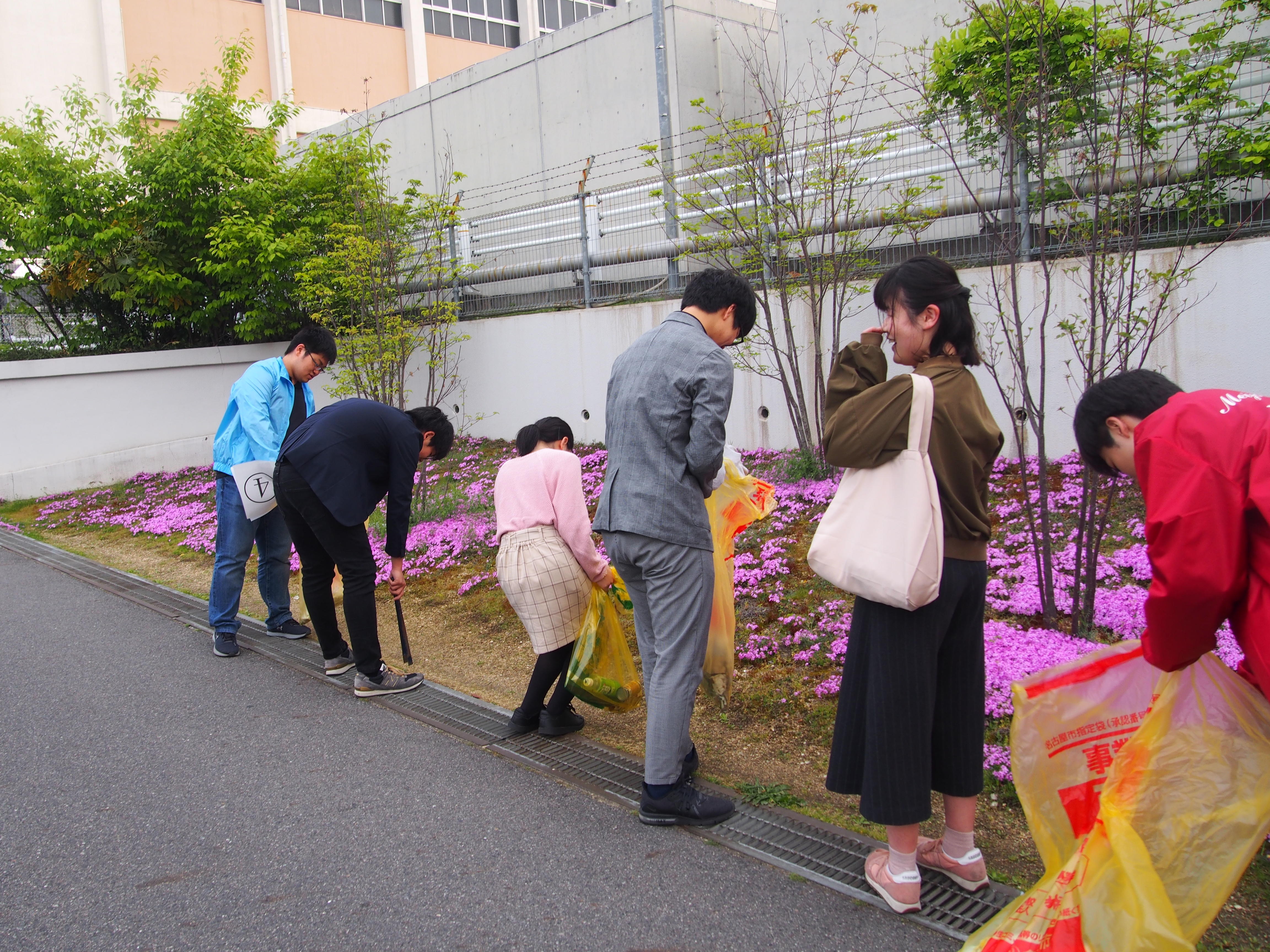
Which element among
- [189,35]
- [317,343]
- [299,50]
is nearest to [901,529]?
[317,343]

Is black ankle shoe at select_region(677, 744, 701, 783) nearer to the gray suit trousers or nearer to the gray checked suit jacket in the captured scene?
the gray suit trousers

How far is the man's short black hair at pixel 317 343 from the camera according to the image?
5.38 m

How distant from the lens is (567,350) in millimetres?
10398

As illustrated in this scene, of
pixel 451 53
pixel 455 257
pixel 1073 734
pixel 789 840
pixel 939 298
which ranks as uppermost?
pixel 451 53

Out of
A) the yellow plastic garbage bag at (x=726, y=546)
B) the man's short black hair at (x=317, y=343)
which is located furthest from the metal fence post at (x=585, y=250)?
the yellow plastic garbage bag at (x=726, y=546)

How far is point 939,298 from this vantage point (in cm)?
254

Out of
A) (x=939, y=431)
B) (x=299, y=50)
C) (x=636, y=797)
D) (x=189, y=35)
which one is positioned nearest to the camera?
(x=939, y=431)

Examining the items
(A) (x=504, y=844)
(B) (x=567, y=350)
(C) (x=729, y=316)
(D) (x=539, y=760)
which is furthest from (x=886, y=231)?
(A) (x=504, y=844)

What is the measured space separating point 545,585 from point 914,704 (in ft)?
5.63

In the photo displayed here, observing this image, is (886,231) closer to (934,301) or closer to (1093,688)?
(934,301)

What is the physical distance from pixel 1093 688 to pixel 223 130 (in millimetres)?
13791

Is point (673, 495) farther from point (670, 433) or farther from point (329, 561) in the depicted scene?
point (329, 561)

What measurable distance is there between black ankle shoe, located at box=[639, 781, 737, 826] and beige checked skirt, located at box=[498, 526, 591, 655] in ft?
2.83

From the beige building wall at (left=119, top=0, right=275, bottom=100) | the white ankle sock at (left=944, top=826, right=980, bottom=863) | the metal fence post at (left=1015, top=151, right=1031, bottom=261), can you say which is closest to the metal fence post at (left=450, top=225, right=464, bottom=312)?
the metal fence post at (left=1015, top=151, right=1031, bottom=261)
